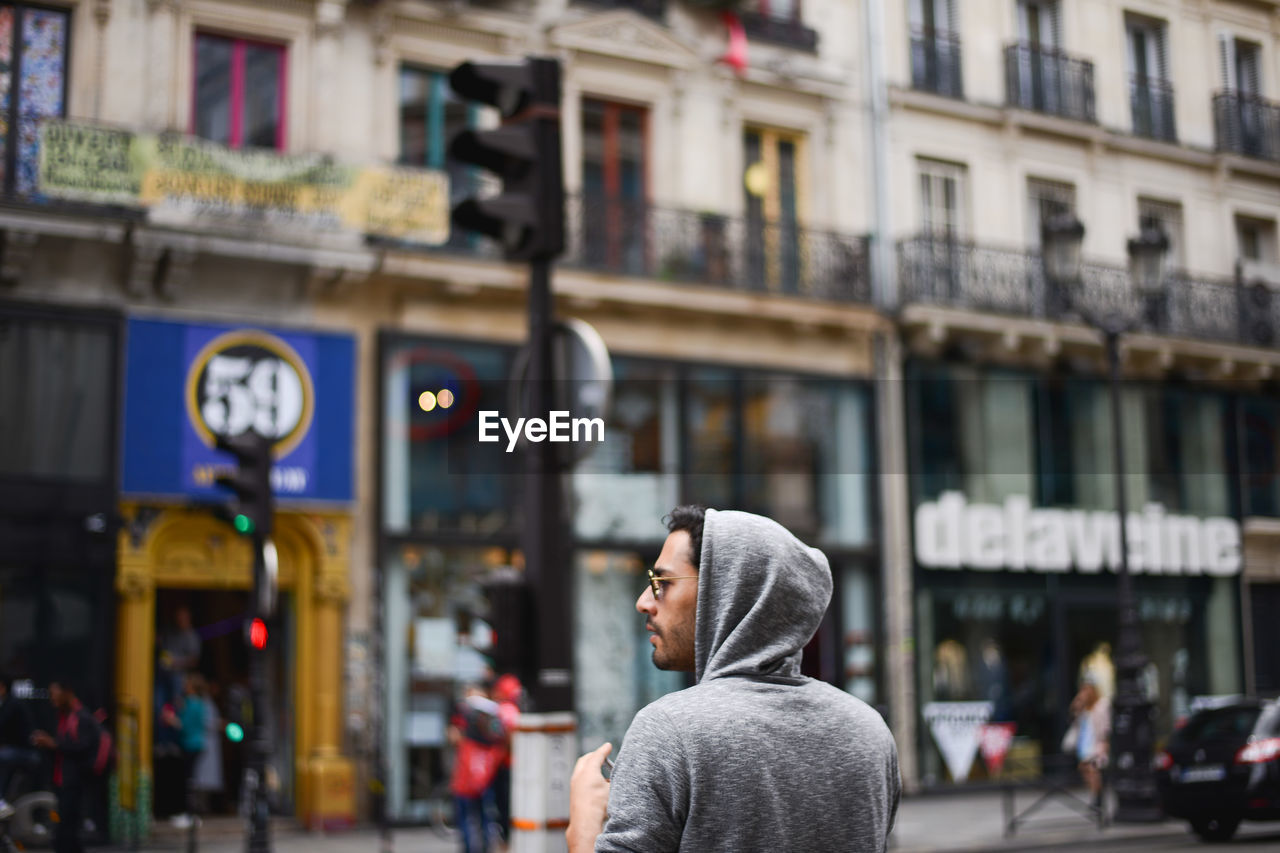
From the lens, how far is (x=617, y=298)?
19828 millimetres

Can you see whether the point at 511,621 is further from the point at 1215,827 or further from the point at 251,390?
the point at 251,390

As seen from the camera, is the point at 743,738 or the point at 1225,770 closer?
the point at 743,738

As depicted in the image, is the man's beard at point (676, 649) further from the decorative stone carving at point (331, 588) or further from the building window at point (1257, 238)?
the building window at point (1257, 238)

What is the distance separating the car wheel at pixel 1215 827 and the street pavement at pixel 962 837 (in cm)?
12

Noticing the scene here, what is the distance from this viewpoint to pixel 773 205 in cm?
2231

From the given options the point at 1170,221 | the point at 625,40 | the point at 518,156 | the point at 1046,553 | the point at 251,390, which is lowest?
the point at 1046,553

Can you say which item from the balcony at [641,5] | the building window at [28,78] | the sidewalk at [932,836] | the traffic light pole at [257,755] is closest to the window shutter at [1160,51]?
the balcony at [641,5]

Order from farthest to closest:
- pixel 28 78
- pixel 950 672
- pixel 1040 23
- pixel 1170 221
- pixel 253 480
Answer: pixel 1170 221
pixel 1040 23
pixel 950 672
pixel 28 78
pixel 253 480

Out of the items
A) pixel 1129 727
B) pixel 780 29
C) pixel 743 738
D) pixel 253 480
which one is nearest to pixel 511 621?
pixel 743 738

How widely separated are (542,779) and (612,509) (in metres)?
12.4

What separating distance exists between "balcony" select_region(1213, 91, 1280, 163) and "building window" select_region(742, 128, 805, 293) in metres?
8.48

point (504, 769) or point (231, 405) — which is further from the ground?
point (231, 405)

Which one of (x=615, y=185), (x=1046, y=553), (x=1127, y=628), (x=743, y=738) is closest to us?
(x=743, y=738)

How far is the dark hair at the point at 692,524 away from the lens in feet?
8.27
